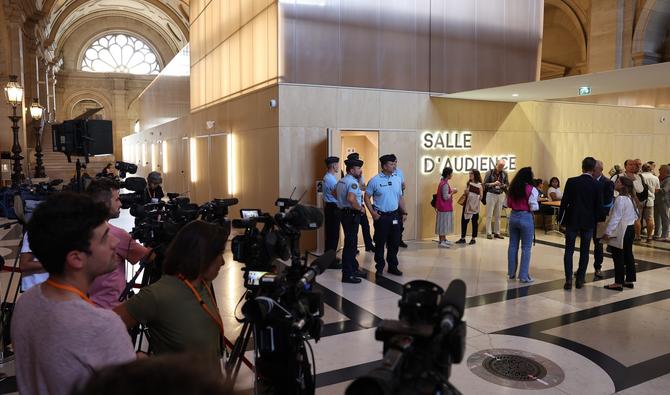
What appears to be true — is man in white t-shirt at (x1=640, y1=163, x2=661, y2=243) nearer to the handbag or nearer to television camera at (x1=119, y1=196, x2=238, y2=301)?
the handbag

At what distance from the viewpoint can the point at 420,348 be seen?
143cm

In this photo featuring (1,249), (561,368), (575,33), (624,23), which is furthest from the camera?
(575,33)

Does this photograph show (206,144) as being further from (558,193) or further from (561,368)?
(561,368)

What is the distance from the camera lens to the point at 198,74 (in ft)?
50.0

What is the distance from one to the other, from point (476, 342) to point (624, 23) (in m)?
16.1

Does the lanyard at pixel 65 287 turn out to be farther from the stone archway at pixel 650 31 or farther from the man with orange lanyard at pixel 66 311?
the stone archway at pixel 650 31

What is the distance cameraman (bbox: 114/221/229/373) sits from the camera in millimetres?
2203

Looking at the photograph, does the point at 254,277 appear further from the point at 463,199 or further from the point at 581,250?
the point at 463,199

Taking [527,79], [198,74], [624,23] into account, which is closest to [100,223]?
[527,79]

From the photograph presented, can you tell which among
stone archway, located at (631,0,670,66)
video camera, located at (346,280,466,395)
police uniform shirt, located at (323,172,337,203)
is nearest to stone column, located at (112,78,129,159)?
stone archway, located at (631,0,670,66)

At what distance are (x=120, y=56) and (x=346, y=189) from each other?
145ft

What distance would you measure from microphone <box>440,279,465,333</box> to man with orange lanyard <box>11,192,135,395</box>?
2.97ft

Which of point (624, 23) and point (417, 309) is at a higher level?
point (624, 23)

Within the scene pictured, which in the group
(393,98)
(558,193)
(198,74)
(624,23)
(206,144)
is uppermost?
(624,23)
